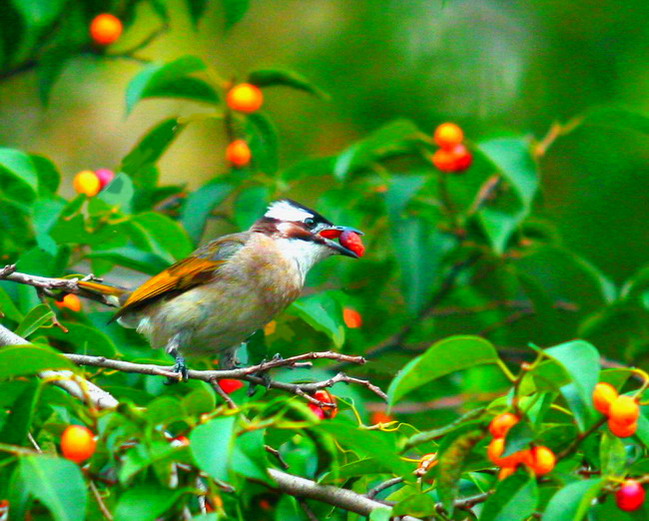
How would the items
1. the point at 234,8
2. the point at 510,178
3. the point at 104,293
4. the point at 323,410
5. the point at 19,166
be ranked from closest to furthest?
the point at 323,410, the point at 19,166, the point at 104,293, the point at 510,178, the point at 234,8

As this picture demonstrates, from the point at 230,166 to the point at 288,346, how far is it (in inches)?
39.8

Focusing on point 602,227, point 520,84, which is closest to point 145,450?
point 602,227

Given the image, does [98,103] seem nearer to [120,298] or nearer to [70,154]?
[70,154]

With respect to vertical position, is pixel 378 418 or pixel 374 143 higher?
pixel 374 143

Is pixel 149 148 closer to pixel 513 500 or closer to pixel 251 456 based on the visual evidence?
pixel 251 456

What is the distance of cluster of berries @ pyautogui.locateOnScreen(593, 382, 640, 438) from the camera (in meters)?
1.77

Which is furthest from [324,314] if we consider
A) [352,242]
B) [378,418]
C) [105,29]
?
[105,29]

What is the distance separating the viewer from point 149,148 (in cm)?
372

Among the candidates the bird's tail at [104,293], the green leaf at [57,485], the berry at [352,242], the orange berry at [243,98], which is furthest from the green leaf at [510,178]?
the green leaf at [57,485]

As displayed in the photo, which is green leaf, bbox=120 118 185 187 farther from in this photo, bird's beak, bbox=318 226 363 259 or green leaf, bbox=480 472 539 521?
green leaf, bbox=480 472 539 521

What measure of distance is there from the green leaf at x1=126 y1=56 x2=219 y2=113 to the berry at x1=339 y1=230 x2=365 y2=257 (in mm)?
761

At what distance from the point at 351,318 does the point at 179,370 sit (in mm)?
971

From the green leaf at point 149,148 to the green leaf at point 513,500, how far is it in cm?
222

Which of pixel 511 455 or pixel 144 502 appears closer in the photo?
pixel 144 502
